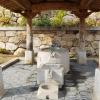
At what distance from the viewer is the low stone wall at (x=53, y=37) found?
14930 mm

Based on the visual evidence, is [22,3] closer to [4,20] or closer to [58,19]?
[58,19]

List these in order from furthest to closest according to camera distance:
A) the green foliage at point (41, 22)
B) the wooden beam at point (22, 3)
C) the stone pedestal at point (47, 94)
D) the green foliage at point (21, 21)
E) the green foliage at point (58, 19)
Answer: the green foliage at point (21, 21) < the green foliage at point (58, 19) < the green foliage at point (41, 22) < the wooden beam at point (22, 3) < the stone pedestal at point (47, 94)

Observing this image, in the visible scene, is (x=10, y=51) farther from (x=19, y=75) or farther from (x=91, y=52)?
(x=19, y=75)

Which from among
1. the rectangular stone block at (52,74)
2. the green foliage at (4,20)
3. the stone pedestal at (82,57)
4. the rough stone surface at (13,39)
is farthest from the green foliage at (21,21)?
the rectangular stone block at (52,74)

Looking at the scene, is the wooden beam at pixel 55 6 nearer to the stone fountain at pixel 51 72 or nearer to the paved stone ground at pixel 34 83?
the paved stone ground at pixel 34 83

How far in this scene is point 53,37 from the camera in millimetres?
15023

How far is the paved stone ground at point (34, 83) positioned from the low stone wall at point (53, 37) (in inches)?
132

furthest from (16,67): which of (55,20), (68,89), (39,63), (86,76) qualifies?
(55,20)

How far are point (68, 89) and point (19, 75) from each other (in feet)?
7.80

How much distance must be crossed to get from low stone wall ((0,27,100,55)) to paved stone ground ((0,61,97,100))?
335 centimetres

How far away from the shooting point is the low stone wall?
14.9m

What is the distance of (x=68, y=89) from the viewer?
775 centimetres

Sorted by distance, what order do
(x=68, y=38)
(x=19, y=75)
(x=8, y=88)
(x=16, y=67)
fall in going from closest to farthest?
(x=8, y=88) → (x=19, y=75) → (x=16, y=67) → (x=68, y=38)

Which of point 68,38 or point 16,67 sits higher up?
point 68,38
